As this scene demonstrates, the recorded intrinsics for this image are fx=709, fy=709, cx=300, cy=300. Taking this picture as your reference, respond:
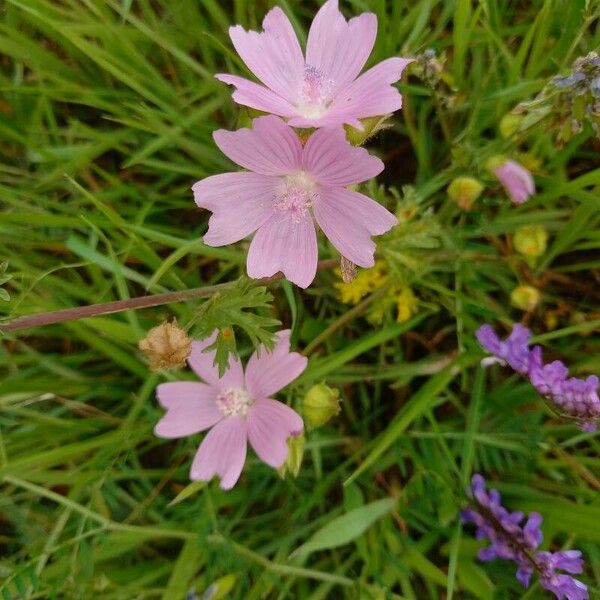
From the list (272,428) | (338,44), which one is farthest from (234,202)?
(272,428)

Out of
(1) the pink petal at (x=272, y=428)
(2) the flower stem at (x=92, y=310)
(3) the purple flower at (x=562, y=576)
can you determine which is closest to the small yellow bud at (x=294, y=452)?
(1) the pink petal at (x=272, y=428)

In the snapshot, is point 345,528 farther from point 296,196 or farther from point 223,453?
point 296,196

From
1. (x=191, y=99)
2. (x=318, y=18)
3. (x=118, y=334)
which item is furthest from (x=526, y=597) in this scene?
(x=191, y=99)

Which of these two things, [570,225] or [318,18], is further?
[570,225]

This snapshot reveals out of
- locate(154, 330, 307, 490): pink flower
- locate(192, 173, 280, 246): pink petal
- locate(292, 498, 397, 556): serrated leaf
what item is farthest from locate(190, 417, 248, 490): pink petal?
locate(192, 173, 280, 246): pink petal

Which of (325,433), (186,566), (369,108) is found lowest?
(186,566)

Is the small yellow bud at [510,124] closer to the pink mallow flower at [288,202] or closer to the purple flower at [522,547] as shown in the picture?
the pink mallow flower at [288,202]

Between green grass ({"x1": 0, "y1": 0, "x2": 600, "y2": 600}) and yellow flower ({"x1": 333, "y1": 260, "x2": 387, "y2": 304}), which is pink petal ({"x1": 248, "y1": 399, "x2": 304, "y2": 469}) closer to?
green grass ({"x1": 0, "y1": 0, "x2": 600, "y2": 600})

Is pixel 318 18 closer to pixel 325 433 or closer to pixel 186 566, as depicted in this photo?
pixel 325 433
